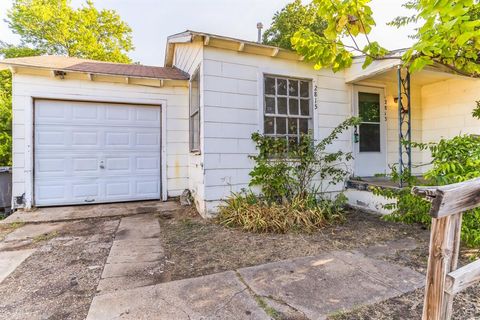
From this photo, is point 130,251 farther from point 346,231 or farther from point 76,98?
point 76,98

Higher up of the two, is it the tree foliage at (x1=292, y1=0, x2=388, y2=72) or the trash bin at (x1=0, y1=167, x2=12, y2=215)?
the tree foliage at (x1=292, y1=0, x2=388, y2=72)

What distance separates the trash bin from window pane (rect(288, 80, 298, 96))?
6.16 m

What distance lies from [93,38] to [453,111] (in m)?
17.4

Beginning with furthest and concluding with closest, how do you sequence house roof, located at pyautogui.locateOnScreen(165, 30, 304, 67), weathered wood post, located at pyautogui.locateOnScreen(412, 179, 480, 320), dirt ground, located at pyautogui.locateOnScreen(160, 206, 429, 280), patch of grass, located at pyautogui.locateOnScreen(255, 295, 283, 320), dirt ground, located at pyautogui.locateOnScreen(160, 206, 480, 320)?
1. house roof, located at pyautogui.locateOnScreen(165, 30, 304, 67)
2. dirt ground, located at pyautogui.locateOnScreen(160, 206, 429, 280)
3. dirt ground, located at pyautogui.locateOnScreen(160, 206, 480, 320)
4. patch of grass, located at pyautogui.locateOnScreen(255, 295, 283, 320)
5. weathered wood post, located at pyautogui.locateOnScreen(412, 179, 480, 320)

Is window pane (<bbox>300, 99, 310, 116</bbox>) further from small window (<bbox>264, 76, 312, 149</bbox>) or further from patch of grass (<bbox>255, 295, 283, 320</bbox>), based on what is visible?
patch of grass (<bbox>255, 295, 283, 320</bbox>)

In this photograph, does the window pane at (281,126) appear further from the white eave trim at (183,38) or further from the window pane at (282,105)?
the white eave trim at (183,38)

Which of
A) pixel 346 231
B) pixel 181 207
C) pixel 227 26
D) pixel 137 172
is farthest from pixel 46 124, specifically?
pixel 227 26

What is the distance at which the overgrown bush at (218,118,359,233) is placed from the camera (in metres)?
3.88

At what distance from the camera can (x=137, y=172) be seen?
575 cm

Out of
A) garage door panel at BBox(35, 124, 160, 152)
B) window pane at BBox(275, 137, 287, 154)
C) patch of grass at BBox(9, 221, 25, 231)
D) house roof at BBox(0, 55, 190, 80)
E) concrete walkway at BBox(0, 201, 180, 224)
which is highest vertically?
house roof at BBox(0, 55, 190, 80)

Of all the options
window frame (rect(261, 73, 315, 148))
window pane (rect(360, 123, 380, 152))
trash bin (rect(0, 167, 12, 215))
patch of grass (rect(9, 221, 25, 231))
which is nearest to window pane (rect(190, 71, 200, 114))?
window frame (rect(261, 73, 315, 148))

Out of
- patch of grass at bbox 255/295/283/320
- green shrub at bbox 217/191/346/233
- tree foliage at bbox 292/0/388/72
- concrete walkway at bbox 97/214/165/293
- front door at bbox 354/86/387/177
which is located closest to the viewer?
Answer: patch of grass at bbox 255/295/283/320

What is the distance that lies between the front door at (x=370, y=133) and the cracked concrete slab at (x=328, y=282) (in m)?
3.33

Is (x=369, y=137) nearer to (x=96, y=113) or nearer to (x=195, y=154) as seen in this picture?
(x=195, y=154)
